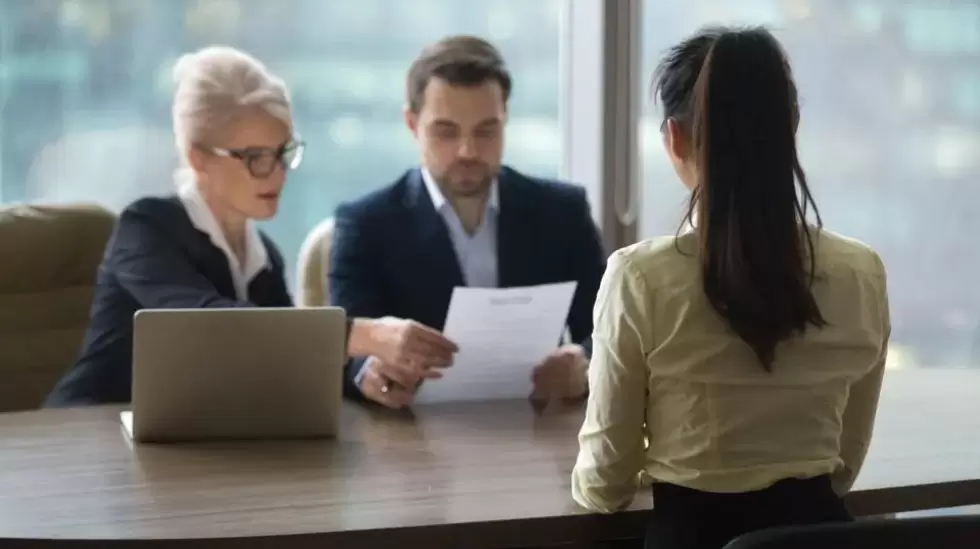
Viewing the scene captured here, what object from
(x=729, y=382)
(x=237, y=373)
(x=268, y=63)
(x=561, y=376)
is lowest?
(x=561, y=376)

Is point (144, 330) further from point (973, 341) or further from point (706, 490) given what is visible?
point (973, 341)

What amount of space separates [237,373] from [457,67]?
86 cm

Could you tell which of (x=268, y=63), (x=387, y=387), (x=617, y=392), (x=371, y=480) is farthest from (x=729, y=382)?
(x=268, y=63)

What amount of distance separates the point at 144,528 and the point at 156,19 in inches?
73.9

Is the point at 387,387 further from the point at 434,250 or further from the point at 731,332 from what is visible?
the point at 731,332

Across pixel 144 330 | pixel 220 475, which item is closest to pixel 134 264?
pixel 144 330

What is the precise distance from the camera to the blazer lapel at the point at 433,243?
2.43 m

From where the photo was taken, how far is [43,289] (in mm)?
2537

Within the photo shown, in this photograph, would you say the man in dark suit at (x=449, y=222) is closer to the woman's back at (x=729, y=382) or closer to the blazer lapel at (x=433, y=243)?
the blazer lapel at (x=433, y=243)

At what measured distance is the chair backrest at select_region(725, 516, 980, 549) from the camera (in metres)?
1.07

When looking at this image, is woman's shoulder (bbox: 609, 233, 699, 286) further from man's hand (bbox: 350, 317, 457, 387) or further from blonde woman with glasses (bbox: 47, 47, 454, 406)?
blonde woman with glasses (bbox: 47, 47, 454, 406)

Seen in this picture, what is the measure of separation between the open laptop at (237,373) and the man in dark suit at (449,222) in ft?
1.60

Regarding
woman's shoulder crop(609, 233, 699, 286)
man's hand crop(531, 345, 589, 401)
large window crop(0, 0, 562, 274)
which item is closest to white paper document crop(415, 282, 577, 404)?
man's hand crop(531, 345, 589, 401)

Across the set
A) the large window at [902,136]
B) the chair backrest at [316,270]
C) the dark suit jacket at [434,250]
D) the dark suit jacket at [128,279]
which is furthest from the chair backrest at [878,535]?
the large window at [902,136]
